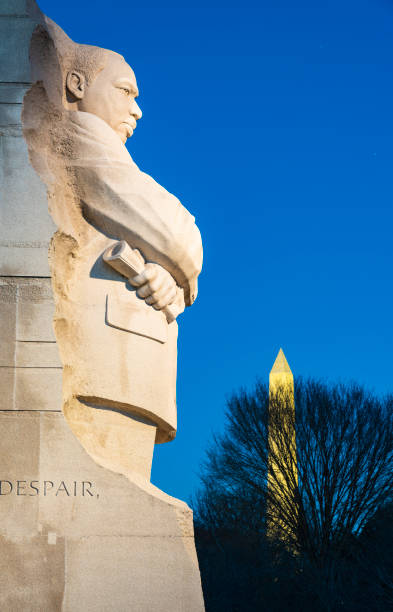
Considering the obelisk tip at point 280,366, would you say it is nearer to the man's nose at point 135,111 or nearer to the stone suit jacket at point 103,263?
the man's nose at point 135,111

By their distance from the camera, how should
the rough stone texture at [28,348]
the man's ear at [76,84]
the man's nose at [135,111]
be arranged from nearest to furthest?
the rough stone texture at [28,348] → the man's ear at [76,84] → the man's nose at [135,111]

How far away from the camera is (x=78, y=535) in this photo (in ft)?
15.6

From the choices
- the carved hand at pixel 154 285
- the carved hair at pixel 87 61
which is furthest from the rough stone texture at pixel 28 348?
the carved hair at pixel 87 61

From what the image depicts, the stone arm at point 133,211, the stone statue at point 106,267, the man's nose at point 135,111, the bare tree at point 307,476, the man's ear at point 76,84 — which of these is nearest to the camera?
the stone statue at point 106,267

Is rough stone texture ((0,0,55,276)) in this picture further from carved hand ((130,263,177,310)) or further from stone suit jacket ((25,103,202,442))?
carved hand ((130,263,177,310))

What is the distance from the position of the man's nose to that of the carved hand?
1.23m

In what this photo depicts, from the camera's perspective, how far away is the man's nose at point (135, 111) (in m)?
6.09

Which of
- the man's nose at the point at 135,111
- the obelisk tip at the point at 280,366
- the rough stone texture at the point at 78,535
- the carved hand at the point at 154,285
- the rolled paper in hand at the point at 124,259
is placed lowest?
the rough stone texture at the point at 78,535

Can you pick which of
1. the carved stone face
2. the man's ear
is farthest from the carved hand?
the man's ear

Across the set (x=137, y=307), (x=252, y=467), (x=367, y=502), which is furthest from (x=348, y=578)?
(x=137, y=307)

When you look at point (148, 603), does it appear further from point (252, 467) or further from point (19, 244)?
point (252, 467)

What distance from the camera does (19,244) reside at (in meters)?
5.12

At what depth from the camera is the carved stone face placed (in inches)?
231

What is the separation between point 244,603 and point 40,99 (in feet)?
53.9
